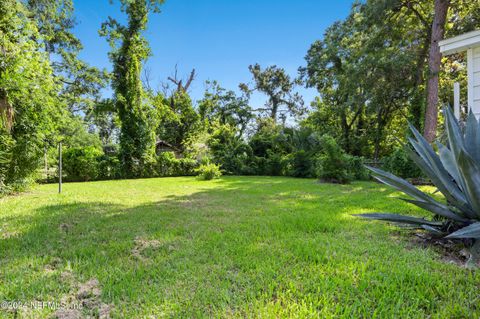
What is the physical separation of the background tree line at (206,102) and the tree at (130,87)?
58 millimetres

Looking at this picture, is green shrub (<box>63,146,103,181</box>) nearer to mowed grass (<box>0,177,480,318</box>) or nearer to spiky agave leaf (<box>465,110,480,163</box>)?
mowed grass (<box>0,177,480,318</box>)

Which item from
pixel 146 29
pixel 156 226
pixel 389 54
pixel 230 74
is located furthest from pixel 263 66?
pixel 156 226

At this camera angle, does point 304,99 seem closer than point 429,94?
No

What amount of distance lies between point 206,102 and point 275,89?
9.00m

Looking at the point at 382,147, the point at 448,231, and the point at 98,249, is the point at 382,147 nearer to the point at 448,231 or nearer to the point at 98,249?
the point at 448,231

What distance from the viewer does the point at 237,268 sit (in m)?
2.16

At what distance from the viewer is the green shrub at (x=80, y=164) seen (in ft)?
41.7

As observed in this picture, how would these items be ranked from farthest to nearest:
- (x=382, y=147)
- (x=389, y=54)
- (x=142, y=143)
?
(x=382, y=147)
(x=142, y=143)
(x=389, y=54)

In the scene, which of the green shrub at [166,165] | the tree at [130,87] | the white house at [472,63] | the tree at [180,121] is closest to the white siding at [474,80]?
the white house at [472,63]

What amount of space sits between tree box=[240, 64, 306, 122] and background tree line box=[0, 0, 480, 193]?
5567 millimetres

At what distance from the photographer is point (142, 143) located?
577 inches

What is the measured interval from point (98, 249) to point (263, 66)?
2795 centimetres

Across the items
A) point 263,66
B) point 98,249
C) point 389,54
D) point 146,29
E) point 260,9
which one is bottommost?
point 98,249

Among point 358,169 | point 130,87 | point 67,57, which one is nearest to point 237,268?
point 358,169
